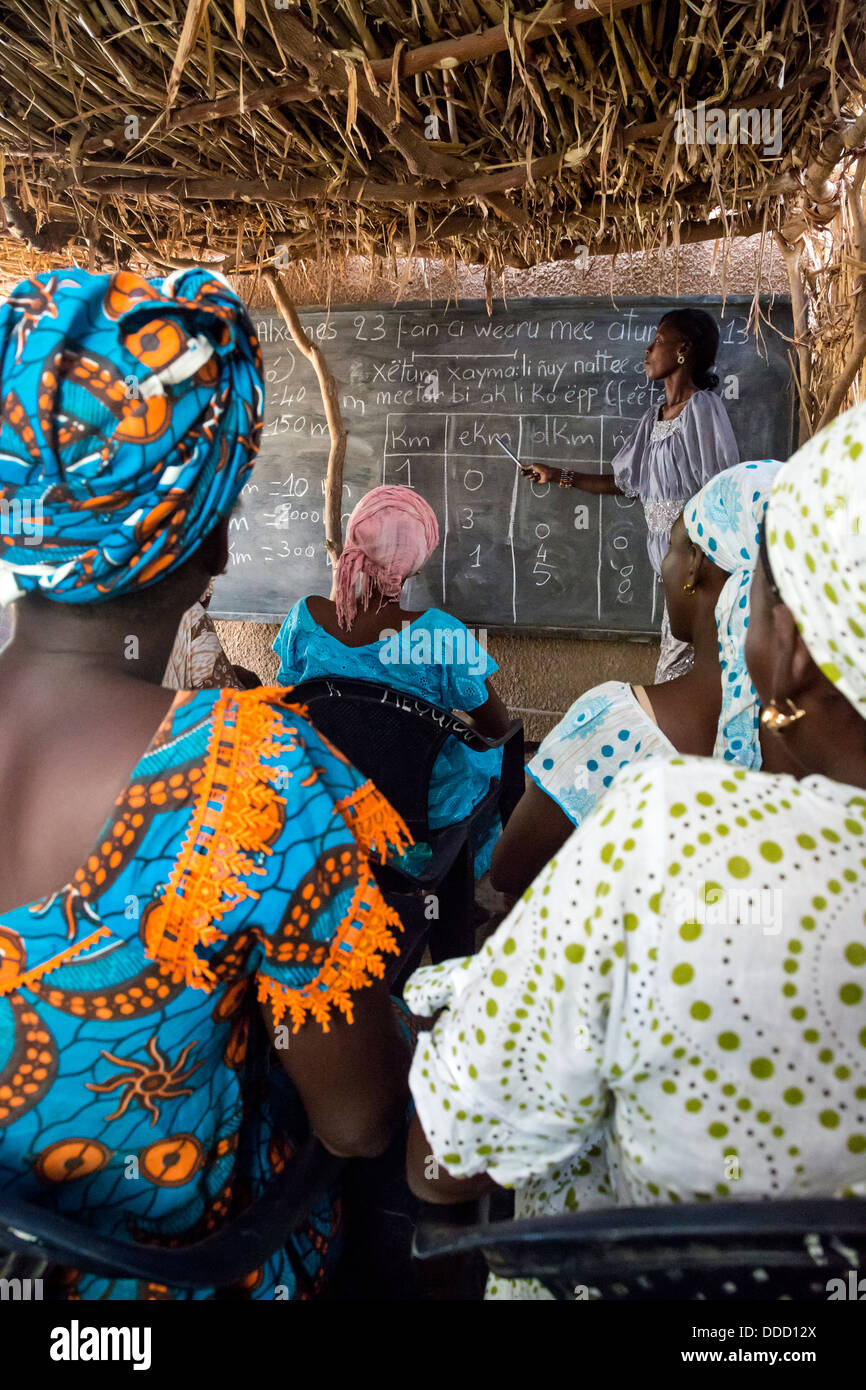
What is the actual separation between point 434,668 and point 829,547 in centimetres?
178

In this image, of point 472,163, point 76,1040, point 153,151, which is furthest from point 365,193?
point 76,1040

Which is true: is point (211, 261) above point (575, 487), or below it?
above

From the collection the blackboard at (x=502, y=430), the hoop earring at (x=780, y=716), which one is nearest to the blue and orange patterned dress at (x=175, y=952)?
the hoop earring at (x=780, y=716)

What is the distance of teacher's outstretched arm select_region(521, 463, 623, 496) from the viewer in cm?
392

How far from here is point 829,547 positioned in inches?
26.4

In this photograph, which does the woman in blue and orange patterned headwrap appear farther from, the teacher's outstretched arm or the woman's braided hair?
the teacher's outstretched arm

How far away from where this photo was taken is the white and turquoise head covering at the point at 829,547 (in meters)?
0.65

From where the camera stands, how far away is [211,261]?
12.5 ft

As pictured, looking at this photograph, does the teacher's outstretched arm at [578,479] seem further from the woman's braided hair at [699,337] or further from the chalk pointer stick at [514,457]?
the woman's braided hair at [699,337]

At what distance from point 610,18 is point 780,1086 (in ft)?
7.37

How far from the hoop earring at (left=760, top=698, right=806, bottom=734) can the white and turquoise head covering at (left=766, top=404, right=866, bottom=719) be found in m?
0.07

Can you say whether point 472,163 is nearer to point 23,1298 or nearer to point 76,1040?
point 76,1040

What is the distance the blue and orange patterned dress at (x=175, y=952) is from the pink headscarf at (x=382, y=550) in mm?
1734

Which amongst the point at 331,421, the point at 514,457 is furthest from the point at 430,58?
the point at 514,457
